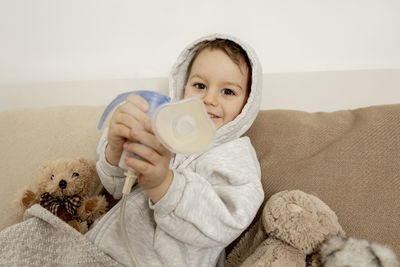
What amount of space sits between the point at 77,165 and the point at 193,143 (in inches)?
22.0

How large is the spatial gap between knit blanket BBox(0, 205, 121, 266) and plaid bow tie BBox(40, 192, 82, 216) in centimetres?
8

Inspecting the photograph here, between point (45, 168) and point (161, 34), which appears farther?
point (161, 34)

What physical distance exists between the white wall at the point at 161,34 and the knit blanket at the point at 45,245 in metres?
0.72

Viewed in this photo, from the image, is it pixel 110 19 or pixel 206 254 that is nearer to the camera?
pixel 206 254

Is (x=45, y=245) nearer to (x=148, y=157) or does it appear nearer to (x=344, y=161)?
(x=148, y=157)

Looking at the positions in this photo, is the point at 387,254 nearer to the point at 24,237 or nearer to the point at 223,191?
the point at 223,191

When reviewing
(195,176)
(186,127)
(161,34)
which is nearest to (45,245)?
(195,176)

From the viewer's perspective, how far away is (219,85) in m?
0.99

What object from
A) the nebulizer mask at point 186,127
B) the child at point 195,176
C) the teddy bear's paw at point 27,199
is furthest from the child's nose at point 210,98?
the teddy bear's paw at point 27,199

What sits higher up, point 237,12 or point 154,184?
point 237,12

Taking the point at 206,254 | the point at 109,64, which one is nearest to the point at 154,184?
the point at 206,254

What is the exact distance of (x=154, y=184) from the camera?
67 cm

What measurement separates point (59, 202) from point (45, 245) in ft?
0.48

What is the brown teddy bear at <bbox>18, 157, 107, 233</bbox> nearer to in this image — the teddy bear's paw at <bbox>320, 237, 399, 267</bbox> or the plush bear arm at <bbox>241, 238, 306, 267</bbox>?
the plush bear arm at <bbox>241, 238, 306, 267</bbox>
